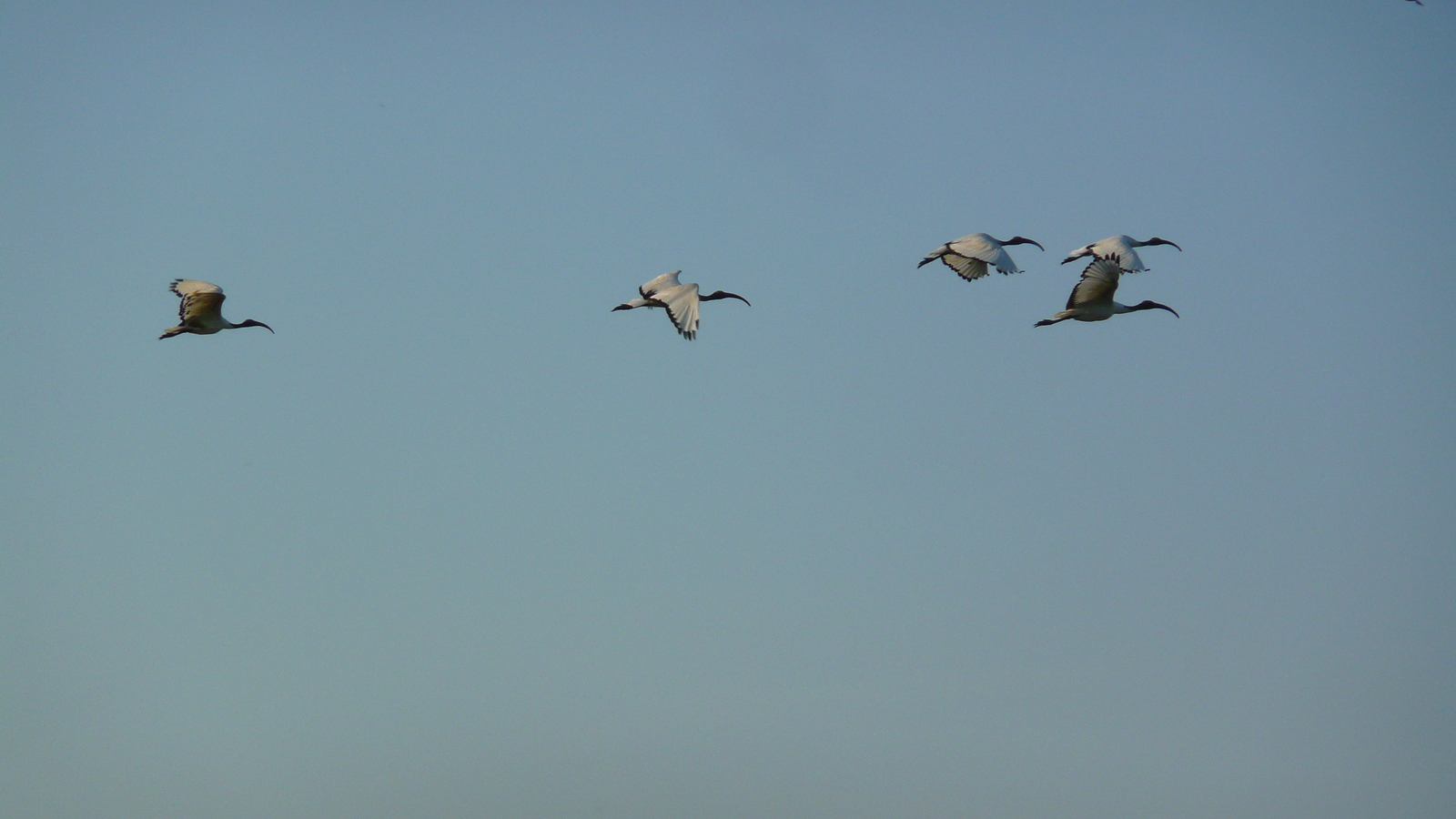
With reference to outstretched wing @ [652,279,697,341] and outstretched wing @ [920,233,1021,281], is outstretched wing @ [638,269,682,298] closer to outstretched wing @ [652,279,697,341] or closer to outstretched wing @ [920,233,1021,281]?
outstretched wing @ [652,279,697,341]

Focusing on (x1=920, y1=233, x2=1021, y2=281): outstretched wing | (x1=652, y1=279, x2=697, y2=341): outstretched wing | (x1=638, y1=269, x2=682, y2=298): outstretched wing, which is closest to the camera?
(x1=652, y1=279, x2=697, y2=341): outstretched wing

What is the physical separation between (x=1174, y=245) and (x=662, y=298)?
17.0 meters

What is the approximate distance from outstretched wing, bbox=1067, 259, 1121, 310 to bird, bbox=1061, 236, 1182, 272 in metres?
0.17

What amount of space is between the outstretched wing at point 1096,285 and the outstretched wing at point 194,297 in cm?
2012

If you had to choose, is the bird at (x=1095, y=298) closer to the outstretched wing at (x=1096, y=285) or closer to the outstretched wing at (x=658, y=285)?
the outstretched wing at (x=1096, y=285)

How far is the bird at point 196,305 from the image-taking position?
3844 cm

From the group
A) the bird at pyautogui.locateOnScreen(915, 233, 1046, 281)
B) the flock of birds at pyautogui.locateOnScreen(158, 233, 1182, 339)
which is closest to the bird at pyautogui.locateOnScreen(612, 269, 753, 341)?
the flock of birds at pyautogui.locateOnScreen(158, 233, 1182, 339)

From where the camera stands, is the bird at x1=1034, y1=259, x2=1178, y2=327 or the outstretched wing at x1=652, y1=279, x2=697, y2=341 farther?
the bird at x1=1034, y1=259, x2=1178, y2=327

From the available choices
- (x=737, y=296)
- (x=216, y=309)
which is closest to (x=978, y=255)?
(x=737, y=296)

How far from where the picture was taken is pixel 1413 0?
41.8 metres

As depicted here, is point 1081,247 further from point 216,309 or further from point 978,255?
point 216,309

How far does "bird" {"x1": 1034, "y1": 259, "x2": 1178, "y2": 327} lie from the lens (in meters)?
38.9

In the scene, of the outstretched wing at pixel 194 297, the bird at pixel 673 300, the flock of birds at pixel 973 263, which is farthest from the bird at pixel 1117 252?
the outstretched wing at pixel 194 297

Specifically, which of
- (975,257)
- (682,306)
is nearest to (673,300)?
(682,306)
